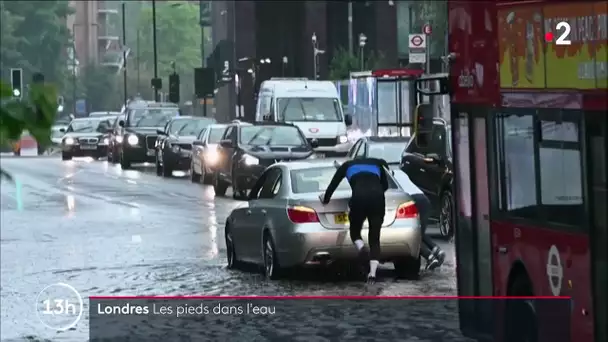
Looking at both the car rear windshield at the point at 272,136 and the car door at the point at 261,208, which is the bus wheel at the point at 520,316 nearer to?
the car door at the point at 261,208

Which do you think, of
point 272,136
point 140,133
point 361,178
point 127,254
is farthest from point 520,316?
point 140,133

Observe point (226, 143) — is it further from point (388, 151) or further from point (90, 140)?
point (90, 140)

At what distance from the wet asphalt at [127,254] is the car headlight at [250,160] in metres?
1.13

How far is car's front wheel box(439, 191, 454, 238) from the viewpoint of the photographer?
79.4 feet

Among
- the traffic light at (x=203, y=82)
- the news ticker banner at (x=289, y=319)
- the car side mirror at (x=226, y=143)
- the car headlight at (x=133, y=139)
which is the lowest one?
the news ticker banner at (x=289, y=319)

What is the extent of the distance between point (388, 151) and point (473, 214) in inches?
701

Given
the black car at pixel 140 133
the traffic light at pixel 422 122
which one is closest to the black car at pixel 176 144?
the black car at pixel 140 133

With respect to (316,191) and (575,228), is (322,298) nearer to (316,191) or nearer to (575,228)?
(316,191)

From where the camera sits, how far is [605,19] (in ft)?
27.2

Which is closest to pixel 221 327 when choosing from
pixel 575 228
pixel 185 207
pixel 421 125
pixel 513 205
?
pixel 421 125

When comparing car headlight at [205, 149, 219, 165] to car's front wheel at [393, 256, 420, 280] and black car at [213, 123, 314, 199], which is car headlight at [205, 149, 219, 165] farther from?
car's front wheel at [393, 256, 420, 280]

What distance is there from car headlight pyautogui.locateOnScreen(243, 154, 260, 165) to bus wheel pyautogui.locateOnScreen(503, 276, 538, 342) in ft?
78.1

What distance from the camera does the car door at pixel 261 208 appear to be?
61.3 feet

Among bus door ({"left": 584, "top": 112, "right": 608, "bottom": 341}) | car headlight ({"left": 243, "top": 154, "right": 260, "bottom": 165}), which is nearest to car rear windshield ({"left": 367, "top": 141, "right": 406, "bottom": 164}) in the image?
car headlight ({"left": 243, "top": 154, "right": 260, "bottom": 165})
